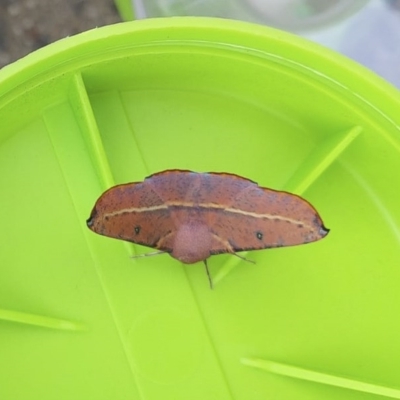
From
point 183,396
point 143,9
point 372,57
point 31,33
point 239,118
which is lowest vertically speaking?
point 183,396

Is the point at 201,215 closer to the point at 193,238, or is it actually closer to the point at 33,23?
the point at 193,238

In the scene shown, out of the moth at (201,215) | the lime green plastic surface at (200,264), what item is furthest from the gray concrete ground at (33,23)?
the moth at (201,215)

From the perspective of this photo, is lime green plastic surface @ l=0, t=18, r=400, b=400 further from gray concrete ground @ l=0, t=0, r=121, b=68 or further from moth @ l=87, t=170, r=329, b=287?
Result: gray concrete ground @ l=0, t=0, r=121, b=68

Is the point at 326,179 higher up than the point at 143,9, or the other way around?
the point at 143,9

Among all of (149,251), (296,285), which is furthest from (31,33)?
(296,285)

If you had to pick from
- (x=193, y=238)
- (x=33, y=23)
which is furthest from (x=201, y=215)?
(x=33, y=23)

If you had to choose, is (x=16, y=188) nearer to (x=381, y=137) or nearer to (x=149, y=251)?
(x=149, y=251)

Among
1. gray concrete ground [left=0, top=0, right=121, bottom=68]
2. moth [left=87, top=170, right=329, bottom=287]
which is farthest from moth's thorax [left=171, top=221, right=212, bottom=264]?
gray concrete ground [left=0, top=0, right=121, bottom=68]

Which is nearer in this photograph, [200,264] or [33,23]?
[200,264]
